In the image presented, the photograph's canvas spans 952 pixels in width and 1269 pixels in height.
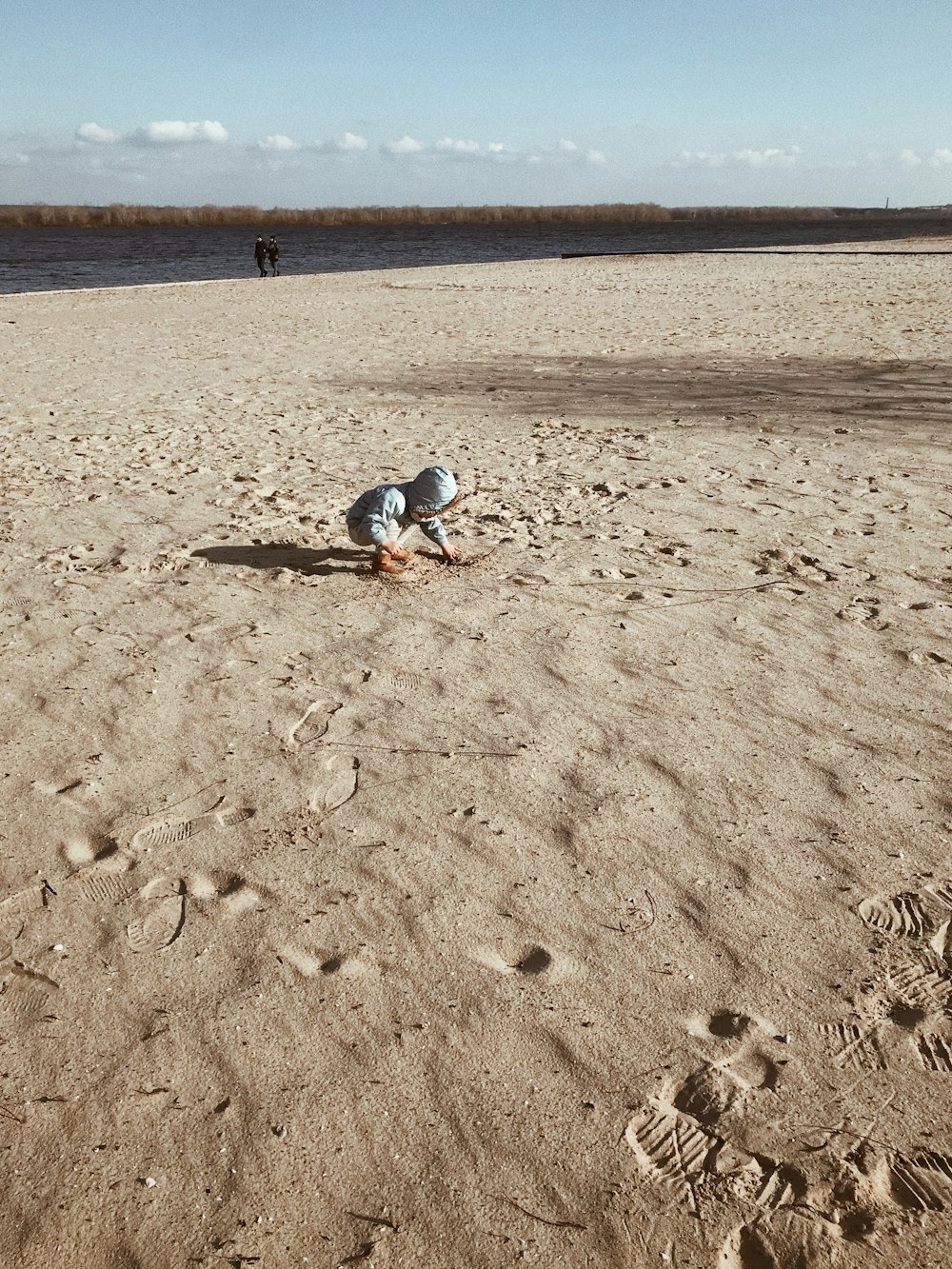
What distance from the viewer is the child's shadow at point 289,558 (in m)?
5.36

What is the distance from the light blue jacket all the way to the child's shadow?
397mm

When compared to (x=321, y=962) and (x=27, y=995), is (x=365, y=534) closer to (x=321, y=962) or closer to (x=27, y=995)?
(x=321, y=962)

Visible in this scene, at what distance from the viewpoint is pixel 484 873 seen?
2.95m

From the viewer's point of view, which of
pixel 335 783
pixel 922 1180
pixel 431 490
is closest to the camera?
pixel 922 1180

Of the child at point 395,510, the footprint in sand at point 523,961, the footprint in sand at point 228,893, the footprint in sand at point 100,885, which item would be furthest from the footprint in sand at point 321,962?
the child at point 395,510

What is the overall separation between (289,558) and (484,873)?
119 inches

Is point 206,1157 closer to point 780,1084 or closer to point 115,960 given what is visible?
point 115,960

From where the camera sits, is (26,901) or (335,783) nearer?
(26,901)

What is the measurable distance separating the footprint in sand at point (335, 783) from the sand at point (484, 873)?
0.02 metres

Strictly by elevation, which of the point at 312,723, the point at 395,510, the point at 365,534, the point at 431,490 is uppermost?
the point at 431,490

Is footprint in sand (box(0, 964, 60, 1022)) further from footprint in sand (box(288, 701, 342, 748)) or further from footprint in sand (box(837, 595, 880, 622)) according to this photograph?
footprint in sand (box(837, 595, 880, 622))

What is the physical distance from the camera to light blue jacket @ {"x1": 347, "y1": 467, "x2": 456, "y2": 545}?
4945mm

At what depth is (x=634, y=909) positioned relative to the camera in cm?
280

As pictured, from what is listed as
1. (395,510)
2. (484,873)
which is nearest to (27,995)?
(484,873)
